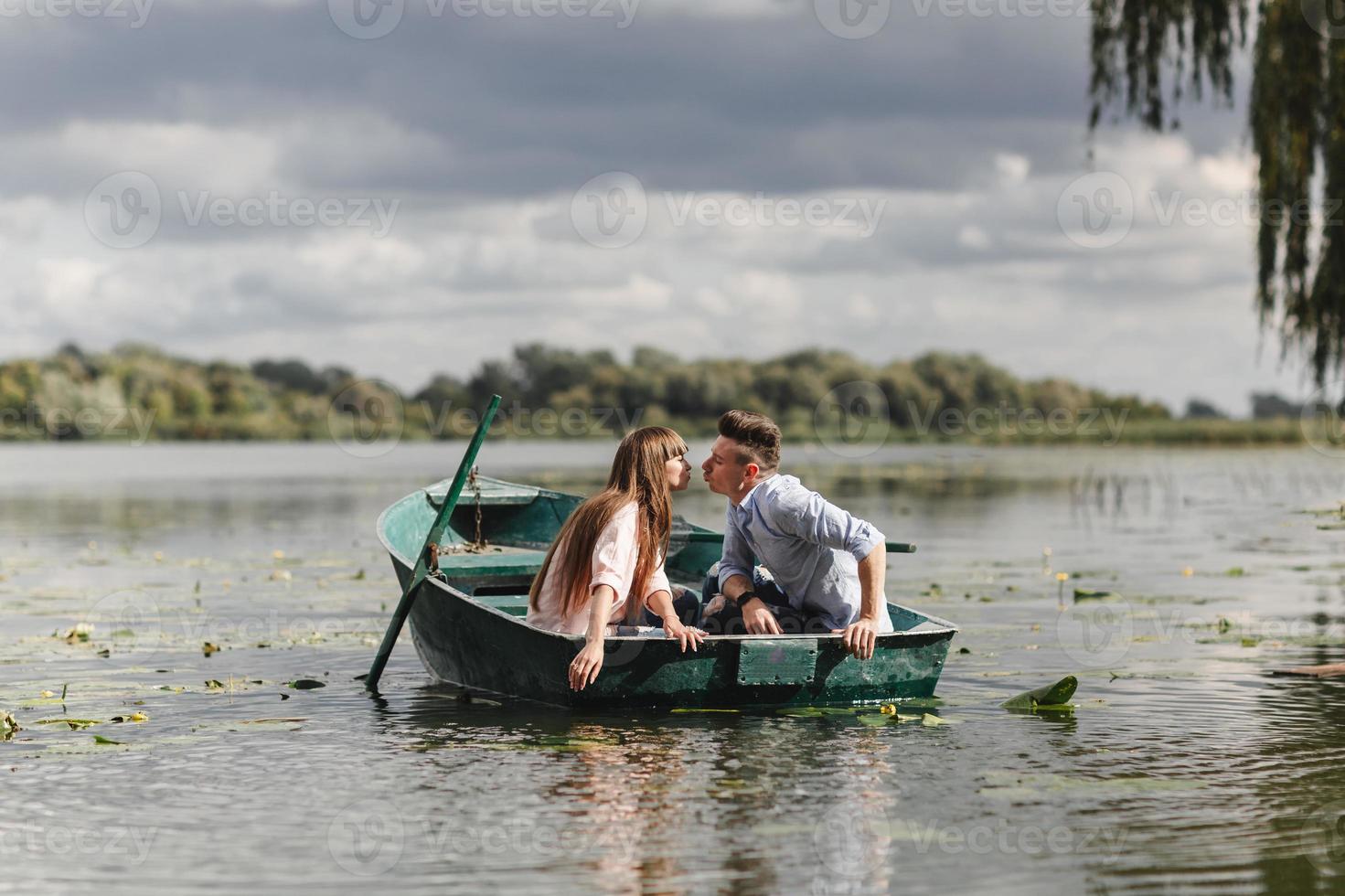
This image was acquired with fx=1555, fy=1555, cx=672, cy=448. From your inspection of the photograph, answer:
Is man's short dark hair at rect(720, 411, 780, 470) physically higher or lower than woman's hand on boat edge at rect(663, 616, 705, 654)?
higher

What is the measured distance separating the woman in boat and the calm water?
0.52 metres

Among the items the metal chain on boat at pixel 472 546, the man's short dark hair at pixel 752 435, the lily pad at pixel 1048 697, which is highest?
the man's short dark hair at pixel 752 435

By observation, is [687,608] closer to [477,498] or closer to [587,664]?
[587,664]

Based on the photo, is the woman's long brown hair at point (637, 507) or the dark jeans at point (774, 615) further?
the dark jeans at point (774, 615)

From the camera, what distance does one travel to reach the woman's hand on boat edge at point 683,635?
7926 mm

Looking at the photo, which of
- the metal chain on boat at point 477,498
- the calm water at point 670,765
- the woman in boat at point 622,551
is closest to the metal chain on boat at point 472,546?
the metal chain on boat at point 477,498

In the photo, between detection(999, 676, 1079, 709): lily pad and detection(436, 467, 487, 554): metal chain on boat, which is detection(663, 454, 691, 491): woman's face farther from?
detection(436, 467, 487, 554): metal chain on boat

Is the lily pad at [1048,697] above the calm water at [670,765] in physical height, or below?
above

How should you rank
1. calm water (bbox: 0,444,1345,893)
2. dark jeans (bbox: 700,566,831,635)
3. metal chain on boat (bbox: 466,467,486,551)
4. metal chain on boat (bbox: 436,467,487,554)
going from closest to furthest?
calm water (bbox: 0,444,1345,893), dark jeans (bbox: 700,566,831,635), metal chain on boat (bbox: 466,467,486,551), metal chain on boat (bbox: 436,467,487,554)

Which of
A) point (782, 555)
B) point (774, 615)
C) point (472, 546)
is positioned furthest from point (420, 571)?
point (472, 546)

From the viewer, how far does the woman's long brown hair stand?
8.02 meters

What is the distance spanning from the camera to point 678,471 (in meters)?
8.04

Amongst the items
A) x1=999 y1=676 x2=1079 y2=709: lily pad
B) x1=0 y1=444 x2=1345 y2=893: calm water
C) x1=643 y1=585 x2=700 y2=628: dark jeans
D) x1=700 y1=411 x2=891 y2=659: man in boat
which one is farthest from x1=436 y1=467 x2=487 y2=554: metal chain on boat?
x1=999 y1=676 x2=1079 y2=709: lily pad

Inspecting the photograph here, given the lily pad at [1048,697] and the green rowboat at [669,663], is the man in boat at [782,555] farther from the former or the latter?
the lily pad at [1048,697]
